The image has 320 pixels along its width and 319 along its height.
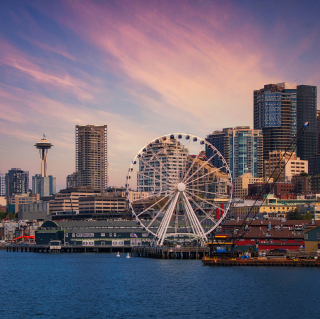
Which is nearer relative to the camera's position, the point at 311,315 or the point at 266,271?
the point at 311,315

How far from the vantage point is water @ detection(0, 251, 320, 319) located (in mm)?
71125

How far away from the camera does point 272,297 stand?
80062 mm

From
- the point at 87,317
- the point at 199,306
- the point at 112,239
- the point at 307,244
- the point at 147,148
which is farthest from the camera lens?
the point at 112,239

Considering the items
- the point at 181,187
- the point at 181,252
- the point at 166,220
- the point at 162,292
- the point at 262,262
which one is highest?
the point at 181,187

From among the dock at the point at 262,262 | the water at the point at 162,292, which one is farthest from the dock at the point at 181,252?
the dock at the point at 262,262

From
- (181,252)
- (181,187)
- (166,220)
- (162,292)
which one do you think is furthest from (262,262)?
(162,292)

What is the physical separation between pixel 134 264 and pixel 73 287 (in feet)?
131

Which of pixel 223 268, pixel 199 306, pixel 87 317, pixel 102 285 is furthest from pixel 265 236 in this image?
pixel 87 317

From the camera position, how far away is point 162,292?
85250 millimetres

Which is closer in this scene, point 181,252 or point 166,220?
point 181,252

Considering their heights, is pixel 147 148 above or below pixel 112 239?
above

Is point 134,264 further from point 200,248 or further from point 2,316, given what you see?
point 2,316

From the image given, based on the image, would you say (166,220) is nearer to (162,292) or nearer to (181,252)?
(181,252)

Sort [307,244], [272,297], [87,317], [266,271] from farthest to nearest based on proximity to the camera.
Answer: [307,244]
[266,271]
[272,297]
[87,317]
